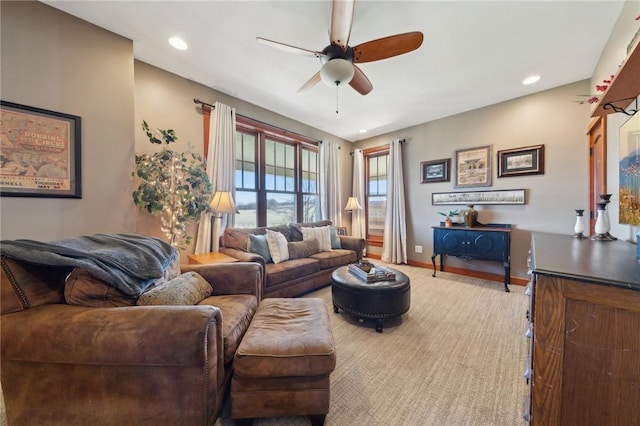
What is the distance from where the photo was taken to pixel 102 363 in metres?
0.98

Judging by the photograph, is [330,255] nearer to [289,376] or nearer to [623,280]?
[289,376]

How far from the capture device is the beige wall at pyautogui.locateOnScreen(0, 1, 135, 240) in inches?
68.6

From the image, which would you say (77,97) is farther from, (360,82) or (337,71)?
(360,82)

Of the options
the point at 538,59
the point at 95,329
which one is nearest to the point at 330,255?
the point at 95,329

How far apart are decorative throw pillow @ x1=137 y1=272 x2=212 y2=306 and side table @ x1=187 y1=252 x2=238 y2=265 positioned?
2.35 ft

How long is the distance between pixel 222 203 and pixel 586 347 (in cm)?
296

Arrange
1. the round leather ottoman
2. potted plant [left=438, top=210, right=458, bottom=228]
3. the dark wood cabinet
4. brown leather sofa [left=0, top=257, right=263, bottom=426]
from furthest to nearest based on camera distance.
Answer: potted plant [left=438, top=210, right=458, bottom=228]
the round leather ottoman
brown leather sofa [left=0, top=257, right=263, bottom=426]
the dark wood cabinet

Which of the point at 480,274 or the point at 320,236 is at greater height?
the point at 320,236

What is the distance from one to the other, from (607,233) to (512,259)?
1.68 meters

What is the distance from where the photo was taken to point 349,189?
5.44 meters

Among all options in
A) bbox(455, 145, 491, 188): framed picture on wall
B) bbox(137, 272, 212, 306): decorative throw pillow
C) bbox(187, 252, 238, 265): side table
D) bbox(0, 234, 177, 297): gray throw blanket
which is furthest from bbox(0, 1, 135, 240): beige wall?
bbox(455, 145, 491, 188): framed picture on wall

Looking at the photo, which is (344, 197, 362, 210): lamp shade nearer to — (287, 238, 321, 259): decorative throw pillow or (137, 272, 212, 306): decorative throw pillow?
(287, 238, 321, 259): decorative throw pillow

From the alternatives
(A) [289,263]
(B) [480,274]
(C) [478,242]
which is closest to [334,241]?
(A) [289,263]

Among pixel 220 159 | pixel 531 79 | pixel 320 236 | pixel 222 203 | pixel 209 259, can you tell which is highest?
pixel 531 79
